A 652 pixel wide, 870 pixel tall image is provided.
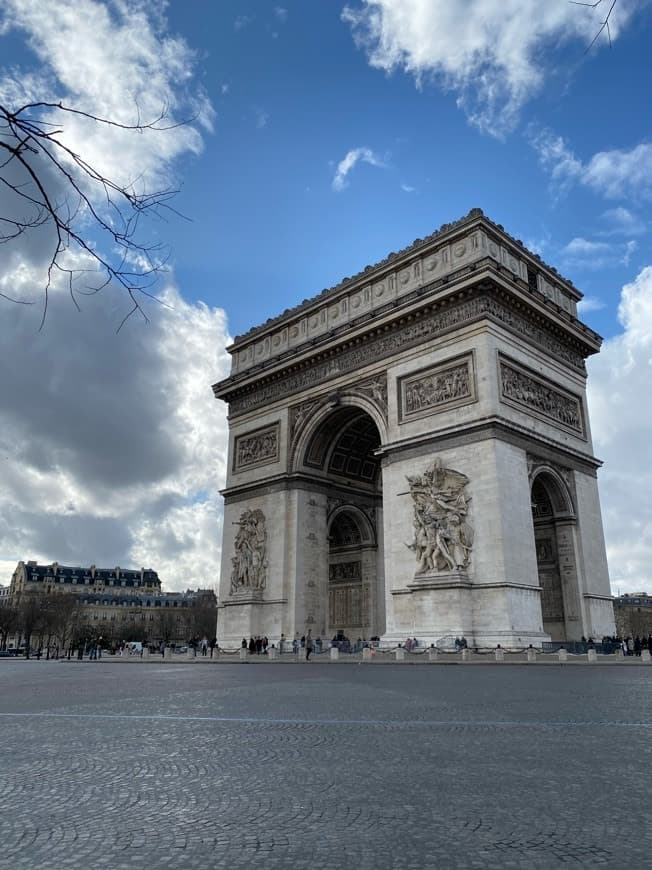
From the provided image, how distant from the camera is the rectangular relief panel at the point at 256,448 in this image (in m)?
30.4

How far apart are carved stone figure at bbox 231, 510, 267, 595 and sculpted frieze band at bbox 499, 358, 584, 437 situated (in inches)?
→ 464

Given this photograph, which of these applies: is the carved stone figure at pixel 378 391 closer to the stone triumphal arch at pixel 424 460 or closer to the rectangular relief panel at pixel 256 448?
the stone triumphal arch at pixel 424 460

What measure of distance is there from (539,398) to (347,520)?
11201mm

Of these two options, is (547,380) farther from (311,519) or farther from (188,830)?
(188,830)

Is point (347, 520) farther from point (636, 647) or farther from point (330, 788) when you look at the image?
point (330, 788)

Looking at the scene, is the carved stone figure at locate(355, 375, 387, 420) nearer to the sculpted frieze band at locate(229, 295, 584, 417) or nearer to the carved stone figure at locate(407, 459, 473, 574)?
the sculpted frieze band at locate(229, 295, 584, 417)

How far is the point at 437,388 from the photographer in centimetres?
2408

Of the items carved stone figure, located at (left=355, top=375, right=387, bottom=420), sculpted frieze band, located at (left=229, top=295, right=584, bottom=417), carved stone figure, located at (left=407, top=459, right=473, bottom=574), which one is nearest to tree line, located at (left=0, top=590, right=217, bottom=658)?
sculpted frieze band, located at (left=229, top=295, right=584, bottom=417)

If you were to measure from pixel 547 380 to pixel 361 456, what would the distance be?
379 inches

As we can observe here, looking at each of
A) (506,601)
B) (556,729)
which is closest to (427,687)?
(556,729)

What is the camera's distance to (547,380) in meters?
25.4

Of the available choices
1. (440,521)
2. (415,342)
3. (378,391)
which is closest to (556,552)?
(440,521)

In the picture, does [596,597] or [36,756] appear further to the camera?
[596,597]

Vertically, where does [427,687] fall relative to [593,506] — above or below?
below
